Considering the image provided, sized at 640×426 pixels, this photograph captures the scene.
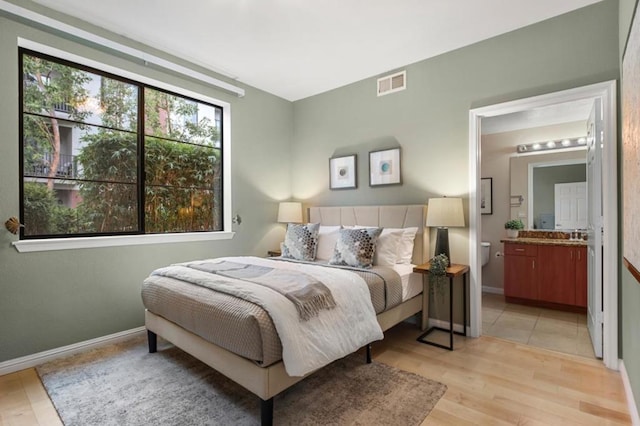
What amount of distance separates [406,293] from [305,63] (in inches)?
103

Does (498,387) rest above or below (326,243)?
below

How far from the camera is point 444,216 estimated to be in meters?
Result: 2.98

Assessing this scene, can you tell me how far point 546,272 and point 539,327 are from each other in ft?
3.01

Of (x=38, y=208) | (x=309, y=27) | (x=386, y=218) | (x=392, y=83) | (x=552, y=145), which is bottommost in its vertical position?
(x=386, y=218)

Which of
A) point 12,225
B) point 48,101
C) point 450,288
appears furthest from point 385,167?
point 12,225

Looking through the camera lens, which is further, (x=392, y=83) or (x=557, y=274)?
(x=557, y=274)

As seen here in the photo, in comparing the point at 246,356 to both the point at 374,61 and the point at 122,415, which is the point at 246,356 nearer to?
the point at 122,415

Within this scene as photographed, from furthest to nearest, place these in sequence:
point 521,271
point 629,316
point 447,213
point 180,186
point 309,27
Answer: point 521,271 → point 180,186 → point 447,213 → point 309,27 → point 629,316

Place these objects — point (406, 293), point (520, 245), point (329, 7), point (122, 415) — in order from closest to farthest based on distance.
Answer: point (122, 415) < point (329, 7) < point (406, 293) < point (520, 245)

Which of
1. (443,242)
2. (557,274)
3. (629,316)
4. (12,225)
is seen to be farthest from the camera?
(557,274)

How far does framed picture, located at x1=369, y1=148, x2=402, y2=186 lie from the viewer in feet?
11.9

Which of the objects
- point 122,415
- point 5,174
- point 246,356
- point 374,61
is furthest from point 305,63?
point 122,415

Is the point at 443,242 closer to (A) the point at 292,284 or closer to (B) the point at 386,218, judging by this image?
(B) the point at 386,218

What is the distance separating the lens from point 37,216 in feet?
8.64
